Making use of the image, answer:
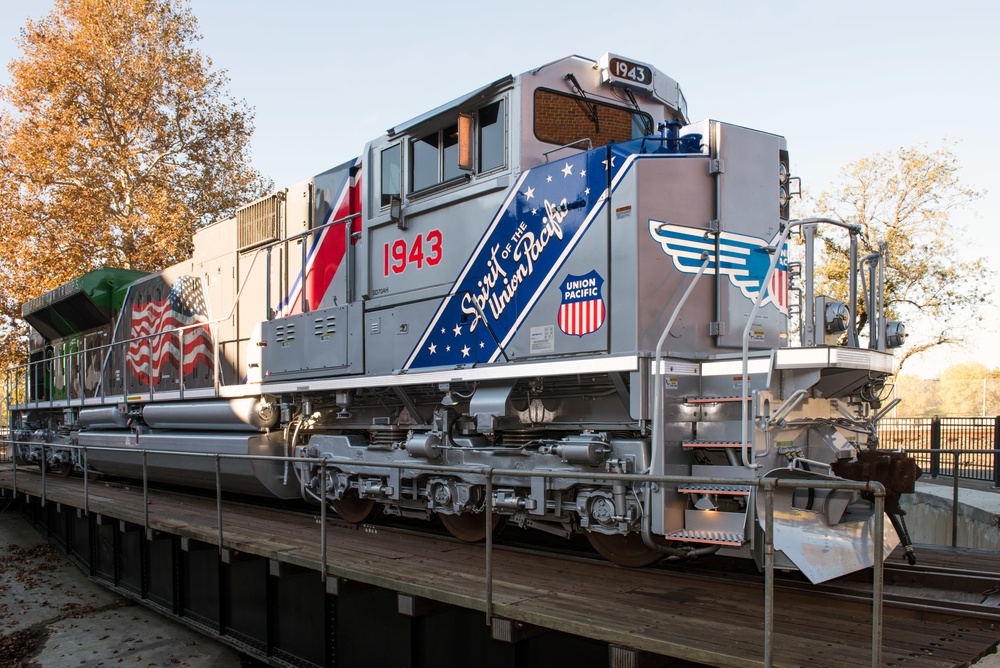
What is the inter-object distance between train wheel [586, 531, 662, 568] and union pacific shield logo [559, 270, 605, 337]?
4.78 ft

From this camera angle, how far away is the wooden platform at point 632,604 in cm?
346

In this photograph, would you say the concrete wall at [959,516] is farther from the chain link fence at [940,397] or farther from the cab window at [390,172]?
the chain link fence at [940,397]

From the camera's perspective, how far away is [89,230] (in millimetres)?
22484

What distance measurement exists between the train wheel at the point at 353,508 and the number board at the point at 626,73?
437cm

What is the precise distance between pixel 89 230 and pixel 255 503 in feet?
54.0

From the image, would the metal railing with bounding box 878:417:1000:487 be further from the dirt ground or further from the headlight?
the dirt ground

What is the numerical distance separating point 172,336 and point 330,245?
4390 millimetres

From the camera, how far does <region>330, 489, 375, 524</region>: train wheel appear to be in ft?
24.5

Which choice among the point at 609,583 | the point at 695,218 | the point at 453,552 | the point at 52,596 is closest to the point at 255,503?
the point at 52,596

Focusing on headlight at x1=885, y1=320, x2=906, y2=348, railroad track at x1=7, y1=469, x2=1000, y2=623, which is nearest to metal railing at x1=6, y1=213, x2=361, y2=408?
railroad track at x1=7, y1=469, x2=1000, y2=623

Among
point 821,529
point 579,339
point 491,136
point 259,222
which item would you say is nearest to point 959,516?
point 821,529

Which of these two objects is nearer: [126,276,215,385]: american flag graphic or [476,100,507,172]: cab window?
[476,100,507,172]: cab window

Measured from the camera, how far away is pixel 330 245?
26.4ft

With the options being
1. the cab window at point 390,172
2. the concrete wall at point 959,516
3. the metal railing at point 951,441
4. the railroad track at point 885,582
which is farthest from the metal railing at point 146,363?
the metal railing at point 951,441
